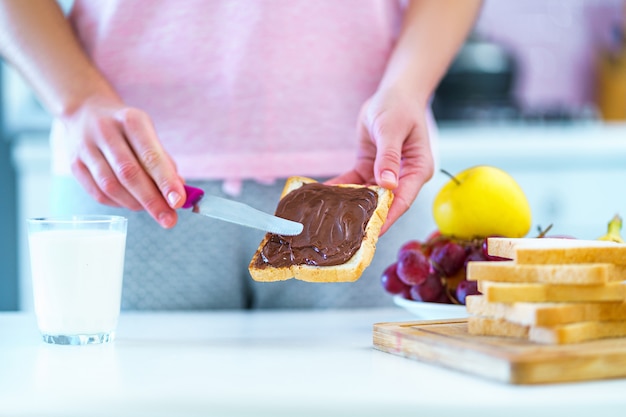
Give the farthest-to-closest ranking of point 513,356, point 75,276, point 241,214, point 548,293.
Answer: point 241,214, point 75,276, point 548,293, point 513,356

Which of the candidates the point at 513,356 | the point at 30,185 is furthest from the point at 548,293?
the point at 30,185

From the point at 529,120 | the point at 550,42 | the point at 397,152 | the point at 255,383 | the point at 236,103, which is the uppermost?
the point at 550,42

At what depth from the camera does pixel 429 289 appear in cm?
133

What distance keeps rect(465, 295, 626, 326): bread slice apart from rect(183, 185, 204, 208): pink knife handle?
46 cm

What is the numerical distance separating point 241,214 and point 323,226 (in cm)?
12

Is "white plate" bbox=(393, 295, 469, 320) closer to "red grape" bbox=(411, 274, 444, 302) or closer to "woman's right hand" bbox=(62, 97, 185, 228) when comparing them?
"red grape" bbox=(411, 274, 444, 302)

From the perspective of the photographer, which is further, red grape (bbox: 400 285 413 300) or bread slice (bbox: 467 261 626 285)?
red grape (bbox: 400 285 413 300)

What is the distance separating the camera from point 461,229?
1435mm

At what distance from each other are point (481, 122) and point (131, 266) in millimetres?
2086

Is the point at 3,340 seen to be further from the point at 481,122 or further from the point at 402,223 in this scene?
the point at 481,122

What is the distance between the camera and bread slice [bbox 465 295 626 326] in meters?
0.96

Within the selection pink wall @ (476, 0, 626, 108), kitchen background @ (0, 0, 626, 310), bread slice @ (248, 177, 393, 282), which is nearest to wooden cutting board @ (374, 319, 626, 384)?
bread slice @ (248, 177, 393, 282)

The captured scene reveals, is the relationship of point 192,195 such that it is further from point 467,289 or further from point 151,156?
point 467,289

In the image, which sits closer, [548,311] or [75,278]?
[548,311]
